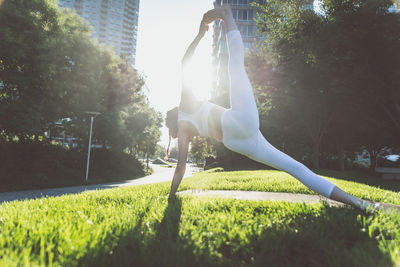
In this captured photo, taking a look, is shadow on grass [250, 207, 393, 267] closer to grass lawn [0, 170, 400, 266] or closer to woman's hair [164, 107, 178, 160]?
grass lawn [0, 170, 400, 266]

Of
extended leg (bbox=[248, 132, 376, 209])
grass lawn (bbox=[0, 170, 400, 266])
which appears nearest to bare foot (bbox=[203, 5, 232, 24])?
extended leg (bbox=[248, 132, 376, 209])

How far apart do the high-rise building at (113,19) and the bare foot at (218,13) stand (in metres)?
96.8

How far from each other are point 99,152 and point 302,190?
21.4 meters

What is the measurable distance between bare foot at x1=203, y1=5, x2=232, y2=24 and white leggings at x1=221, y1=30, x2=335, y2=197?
752mm

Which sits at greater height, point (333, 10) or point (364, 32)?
point (333, 10)

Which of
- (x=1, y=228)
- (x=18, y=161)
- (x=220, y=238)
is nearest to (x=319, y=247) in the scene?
(x=220, y=238)

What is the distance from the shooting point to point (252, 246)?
6.01 feet

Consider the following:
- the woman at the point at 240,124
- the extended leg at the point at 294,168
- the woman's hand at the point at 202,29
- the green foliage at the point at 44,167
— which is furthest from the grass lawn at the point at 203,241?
the green foliage at the point at 44,167

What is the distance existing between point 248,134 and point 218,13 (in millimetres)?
1734

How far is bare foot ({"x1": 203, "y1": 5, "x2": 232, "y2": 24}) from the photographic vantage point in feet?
9.84

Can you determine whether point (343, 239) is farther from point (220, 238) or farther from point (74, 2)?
point (74, 2)

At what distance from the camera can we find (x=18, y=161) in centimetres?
1438

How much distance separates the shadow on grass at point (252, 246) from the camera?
1.58m

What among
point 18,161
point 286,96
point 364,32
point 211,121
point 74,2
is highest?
point 74,2
